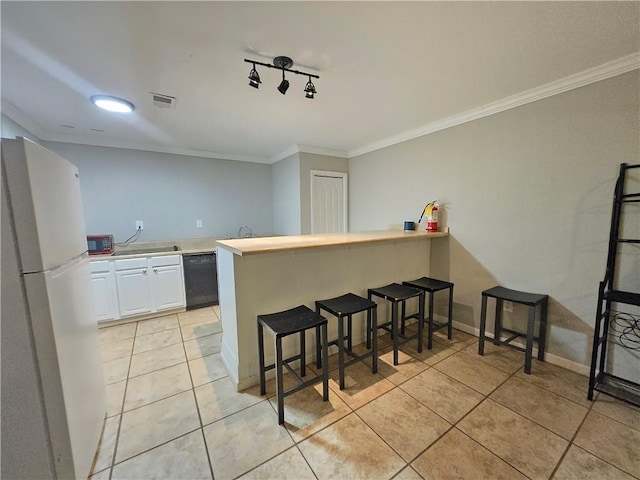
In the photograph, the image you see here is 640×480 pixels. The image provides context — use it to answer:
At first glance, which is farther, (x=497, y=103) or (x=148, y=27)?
(x=497, y=103)

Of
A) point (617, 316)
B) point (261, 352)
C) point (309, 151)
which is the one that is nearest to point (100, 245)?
point (261, 352)

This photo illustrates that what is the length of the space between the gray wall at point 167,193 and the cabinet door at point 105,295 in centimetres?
86

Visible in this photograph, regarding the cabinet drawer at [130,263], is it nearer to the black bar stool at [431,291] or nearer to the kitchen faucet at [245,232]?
the kitchen faucet at [245,232]

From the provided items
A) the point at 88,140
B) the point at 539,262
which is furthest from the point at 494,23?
the point at 88,140

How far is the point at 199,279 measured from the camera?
3467mm

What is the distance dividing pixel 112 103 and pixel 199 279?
2.16 meters

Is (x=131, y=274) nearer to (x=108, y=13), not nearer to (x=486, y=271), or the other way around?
(x=108, y=13)

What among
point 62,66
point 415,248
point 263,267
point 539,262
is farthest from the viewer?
point 415,248

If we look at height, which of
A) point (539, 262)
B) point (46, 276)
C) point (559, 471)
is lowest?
point (559, 471)

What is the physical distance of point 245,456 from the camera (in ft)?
4.52

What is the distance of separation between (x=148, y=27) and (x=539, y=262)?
10.8 feet

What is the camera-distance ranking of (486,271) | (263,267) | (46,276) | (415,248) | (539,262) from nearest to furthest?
(46,276), (263,267), (539,262), (486,271), (415,248)

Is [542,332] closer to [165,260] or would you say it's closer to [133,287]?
[165,260]

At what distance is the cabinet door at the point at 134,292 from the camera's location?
9.86ft
